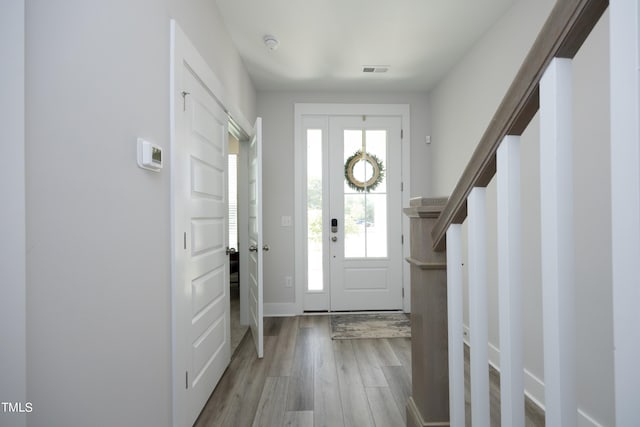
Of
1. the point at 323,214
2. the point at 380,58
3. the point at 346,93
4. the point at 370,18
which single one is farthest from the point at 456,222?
the point at 346,93

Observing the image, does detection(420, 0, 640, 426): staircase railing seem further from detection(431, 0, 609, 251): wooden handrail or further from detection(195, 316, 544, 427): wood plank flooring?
detection(195, 316, 544, 427): wood plank flooring

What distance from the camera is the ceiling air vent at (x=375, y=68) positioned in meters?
3.05

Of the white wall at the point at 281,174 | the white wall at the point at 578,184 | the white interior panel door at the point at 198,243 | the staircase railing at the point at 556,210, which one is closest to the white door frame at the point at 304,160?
the white wall at the point at 281,174

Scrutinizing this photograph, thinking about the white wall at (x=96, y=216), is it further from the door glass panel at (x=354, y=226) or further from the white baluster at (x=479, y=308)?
the door glass panel at (x=354, y=226)

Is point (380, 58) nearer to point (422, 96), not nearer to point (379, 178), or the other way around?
point (422, 96)

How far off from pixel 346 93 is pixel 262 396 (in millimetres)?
3194

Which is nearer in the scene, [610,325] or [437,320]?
[437,320]

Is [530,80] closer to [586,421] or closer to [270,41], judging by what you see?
[586,421]

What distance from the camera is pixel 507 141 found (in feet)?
2.15

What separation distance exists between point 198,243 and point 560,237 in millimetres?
1674

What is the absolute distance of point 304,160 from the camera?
3654 mm

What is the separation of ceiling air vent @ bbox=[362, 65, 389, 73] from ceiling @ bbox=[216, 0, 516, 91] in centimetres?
6

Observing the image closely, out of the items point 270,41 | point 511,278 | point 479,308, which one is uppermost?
point 270,41

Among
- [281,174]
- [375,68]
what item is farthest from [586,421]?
[281,174]
